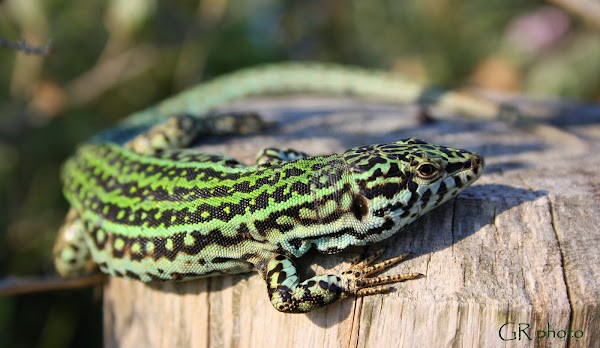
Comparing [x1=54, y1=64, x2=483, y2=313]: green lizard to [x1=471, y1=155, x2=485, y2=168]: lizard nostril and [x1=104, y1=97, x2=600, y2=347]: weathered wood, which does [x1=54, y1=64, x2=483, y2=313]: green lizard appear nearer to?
[x1=471, y1=155, x2=485, y2=168]: lizard nostril

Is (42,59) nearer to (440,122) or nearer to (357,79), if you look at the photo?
(357,79)

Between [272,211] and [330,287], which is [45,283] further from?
[330,287]

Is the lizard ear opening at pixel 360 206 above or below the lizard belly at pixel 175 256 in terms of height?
above

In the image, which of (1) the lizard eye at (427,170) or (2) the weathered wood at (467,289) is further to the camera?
(1) the lizard eye at (427,170)

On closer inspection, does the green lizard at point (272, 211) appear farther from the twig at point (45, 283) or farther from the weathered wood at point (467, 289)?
the twig at point (45, 283)

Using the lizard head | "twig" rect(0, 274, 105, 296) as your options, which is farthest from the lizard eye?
"twig" rect(0, 274, 105, 296)

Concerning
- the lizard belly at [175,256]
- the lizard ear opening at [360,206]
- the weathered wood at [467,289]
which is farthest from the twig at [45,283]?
the lizard ear opening at [360,206]

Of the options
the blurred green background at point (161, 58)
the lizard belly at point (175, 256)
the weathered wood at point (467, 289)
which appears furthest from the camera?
the blurred green background at point (161, 58)

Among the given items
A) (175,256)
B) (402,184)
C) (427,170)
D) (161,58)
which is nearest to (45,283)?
(175,256)
